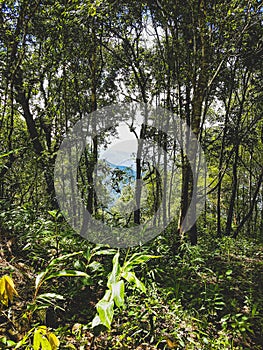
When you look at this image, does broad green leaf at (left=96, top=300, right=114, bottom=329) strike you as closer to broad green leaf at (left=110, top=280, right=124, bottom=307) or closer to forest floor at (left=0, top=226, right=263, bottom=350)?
broad green leaf at (left=110, top=280, right=124, bottom=307)

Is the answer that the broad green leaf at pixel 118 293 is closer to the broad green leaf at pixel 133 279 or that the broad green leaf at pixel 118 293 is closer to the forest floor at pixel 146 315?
the broad green leaf at pixel 133 279

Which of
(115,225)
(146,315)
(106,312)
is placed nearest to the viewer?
(106,312)

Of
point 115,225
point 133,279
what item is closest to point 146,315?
point 133,279

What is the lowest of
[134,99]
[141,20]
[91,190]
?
[91,190]

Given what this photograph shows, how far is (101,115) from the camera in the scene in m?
7.60

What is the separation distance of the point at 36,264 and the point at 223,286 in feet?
6.82

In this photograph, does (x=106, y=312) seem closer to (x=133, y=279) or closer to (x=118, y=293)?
(x=118, y=293)

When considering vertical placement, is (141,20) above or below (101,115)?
above

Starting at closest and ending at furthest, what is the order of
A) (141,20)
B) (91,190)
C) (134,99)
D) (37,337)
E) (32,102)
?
(37,337) < (91,190) < (141,20) < (32,102) < (134,99)

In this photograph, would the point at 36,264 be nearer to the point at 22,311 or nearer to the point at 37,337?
the point at 22,311

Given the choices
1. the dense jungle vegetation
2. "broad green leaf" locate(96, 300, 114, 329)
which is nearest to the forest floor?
the dense jungle vegetation

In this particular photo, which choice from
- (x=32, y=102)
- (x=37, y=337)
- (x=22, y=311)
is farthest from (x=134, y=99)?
(x=37, y=337)

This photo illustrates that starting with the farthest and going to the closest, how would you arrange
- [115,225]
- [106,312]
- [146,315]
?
[115,225], [146,315], [106,312]

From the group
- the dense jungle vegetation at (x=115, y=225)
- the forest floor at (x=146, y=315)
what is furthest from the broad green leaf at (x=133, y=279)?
the forest floor at (x=146, y=315)
